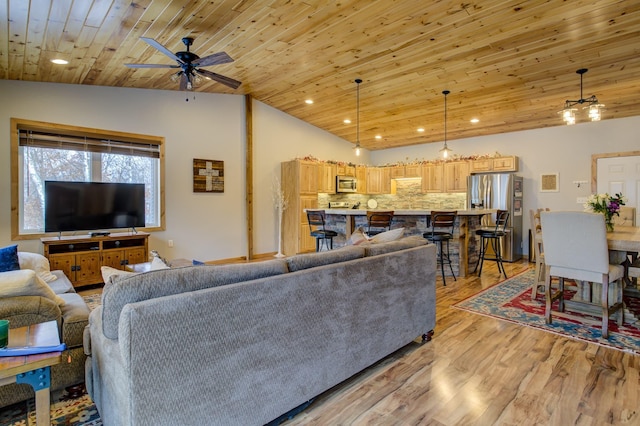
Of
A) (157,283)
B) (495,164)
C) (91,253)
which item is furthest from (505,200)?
(91,253)

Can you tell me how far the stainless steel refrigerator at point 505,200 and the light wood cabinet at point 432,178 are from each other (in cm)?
84

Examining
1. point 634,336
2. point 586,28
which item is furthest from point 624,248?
point 586,28

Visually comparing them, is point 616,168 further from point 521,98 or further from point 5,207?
point 5,207

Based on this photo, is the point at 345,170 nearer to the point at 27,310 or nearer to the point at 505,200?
the point at 505,200

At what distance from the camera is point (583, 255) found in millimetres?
2990

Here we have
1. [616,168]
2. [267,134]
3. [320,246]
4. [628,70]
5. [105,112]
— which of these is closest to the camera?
[628,70]

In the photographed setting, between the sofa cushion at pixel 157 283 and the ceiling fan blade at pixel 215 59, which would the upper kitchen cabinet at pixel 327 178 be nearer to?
the ceiling fan blade at pixel 215 59

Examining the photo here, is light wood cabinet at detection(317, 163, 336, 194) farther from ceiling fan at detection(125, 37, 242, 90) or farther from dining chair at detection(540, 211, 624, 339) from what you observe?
dining chair at detection(540, 211, 624, 339)

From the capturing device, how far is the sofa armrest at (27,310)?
1.75 meters

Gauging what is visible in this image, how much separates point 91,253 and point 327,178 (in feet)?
15.2

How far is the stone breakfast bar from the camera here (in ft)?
16.7

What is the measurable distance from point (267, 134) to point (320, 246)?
2622 mm

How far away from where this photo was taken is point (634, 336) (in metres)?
2.88

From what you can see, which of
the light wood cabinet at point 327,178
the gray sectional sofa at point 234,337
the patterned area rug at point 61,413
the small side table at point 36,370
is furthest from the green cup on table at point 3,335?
the light wood cabinet at point 327,178
